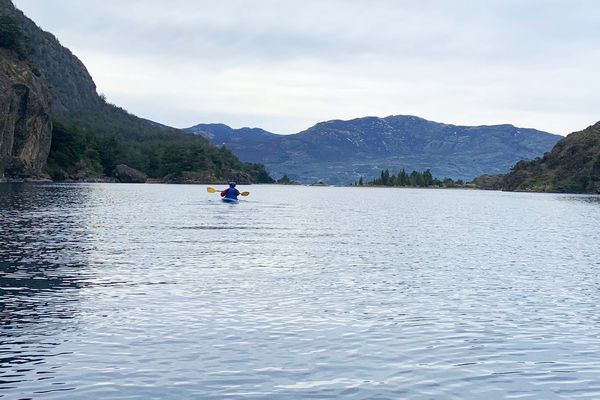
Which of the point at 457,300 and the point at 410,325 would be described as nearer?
the point at 410,325

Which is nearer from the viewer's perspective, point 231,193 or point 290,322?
point 290,322

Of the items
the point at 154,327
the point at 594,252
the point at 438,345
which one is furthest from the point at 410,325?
the point at 594,252

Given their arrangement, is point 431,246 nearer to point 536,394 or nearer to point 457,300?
point 457,300

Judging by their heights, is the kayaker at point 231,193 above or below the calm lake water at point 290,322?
above

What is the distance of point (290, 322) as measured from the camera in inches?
1102

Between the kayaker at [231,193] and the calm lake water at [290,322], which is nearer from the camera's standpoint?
the calm lake water at [290,322]

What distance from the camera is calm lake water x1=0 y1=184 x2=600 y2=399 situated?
20.1 metres

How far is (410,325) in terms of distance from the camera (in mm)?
28172

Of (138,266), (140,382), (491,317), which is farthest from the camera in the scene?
(138,266)

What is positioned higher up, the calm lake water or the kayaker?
the kayaker

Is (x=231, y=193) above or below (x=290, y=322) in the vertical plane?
above

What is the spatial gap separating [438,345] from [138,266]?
2431 centimetres

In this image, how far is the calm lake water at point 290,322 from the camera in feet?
65.9

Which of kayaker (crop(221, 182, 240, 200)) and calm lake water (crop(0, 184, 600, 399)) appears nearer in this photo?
calm lake water (crop(0, 184, 600, 399))
